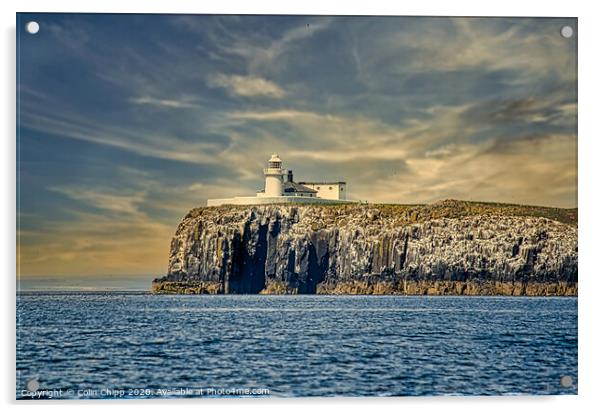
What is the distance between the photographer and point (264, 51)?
2475cm

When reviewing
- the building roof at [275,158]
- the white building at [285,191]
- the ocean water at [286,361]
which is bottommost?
the ocean water at [286,361]

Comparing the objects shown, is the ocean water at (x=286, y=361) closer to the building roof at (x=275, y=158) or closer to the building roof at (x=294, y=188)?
the building roof at (x=275, y=158)

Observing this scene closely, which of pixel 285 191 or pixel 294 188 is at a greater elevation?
pixel 294 188

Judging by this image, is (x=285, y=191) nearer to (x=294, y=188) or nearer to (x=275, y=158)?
(x=294, y=188)

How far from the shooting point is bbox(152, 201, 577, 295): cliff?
88.6 metres

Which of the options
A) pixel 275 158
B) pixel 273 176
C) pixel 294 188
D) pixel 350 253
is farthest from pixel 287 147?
pixel 350 253

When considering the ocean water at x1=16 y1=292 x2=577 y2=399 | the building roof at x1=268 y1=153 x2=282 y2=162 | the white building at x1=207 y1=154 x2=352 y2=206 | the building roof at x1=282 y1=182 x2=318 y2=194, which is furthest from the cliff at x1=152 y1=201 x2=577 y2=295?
the ocean water at x1=16 y1=292 x2=577 y2=399

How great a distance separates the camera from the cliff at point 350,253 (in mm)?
88562

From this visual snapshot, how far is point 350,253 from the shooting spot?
317ft

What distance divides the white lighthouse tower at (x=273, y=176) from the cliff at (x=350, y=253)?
431 cm

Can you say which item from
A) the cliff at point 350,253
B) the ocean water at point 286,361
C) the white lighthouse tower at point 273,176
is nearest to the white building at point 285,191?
the white lighthouse tower at point 273,176

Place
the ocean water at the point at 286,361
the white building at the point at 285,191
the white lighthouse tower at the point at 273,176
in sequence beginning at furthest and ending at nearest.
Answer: the white building at the point at 285,191 < the white lighthouse tower at the point at 273,176 < the ocean water at the point at 286,361

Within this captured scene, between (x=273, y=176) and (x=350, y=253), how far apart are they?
107 ft

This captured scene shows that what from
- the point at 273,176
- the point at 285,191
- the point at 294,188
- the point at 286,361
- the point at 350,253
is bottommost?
the point at 286,361
